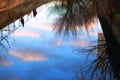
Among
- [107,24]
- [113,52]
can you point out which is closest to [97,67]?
[113,52]

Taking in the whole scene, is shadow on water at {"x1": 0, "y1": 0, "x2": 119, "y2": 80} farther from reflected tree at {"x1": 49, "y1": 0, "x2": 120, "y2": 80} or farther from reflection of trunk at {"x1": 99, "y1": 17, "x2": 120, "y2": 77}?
reflection of trunk at {"x1": 99, "y1": 17, "x2": 120, "y2": 77}

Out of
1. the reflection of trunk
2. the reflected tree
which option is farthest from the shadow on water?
the reflection of trunk

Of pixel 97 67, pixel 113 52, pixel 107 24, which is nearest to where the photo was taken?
pixel 97 67

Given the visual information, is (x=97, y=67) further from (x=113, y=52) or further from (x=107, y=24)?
(x=107, y=24)

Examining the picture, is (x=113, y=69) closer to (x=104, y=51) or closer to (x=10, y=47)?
(x=104, y=51)

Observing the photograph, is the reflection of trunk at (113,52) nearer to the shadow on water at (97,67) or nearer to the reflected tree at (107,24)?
the reflected tree at (107,24)

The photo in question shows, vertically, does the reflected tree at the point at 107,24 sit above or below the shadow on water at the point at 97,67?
above

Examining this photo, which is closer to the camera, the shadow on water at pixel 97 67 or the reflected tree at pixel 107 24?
the shadow on water at pixel 97 67

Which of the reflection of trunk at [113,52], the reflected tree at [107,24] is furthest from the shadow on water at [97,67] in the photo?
the reflection of trunk at [113,52]

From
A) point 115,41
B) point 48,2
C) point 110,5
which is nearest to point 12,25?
point 110,5

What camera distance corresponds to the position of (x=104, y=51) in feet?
39.7

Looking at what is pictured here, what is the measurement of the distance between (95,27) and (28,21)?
4.33 m

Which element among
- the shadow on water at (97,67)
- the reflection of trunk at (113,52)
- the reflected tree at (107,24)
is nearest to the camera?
the shadow on water at (97,67)

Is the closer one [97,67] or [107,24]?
[97,67]
